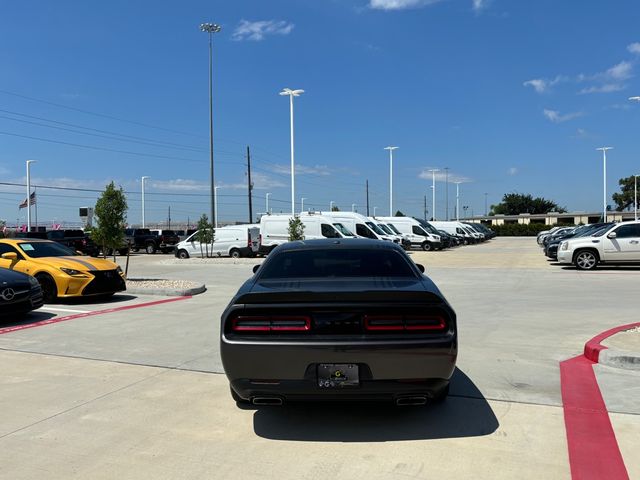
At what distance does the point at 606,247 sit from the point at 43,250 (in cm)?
1812

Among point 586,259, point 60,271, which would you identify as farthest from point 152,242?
point 586,259

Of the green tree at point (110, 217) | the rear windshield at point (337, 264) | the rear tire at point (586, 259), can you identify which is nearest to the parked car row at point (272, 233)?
the rear tire at point (586, 259)

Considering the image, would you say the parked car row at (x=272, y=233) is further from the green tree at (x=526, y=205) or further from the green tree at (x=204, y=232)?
the green tree at (x=526, y=205)

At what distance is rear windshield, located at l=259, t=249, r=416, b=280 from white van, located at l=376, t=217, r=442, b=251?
32.3m

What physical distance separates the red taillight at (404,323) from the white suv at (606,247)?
→ 58.3 feet

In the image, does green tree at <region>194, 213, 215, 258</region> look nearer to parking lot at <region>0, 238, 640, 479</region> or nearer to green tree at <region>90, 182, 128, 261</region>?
green tree at <region>90, 182, 128, 261</region>

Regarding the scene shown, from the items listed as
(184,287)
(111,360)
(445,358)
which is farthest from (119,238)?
(445,358)

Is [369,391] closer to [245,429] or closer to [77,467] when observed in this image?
[245,429]

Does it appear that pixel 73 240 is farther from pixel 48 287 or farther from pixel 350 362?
pixel 350 362

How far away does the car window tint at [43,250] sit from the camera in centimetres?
1211

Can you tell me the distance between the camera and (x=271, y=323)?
419 cm

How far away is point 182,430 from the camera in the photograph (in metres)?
4.43

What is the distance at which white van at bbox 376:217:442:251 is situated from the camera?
37.2 meters

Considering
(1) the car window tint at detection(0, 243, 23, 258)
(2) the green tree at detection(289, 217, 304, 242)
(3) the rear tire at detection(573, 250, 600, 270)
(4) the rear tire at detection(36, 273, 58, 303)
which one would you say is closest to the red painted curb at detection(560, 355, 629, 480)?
(4) the rear tire at detection(36, 273, 58, 303)
